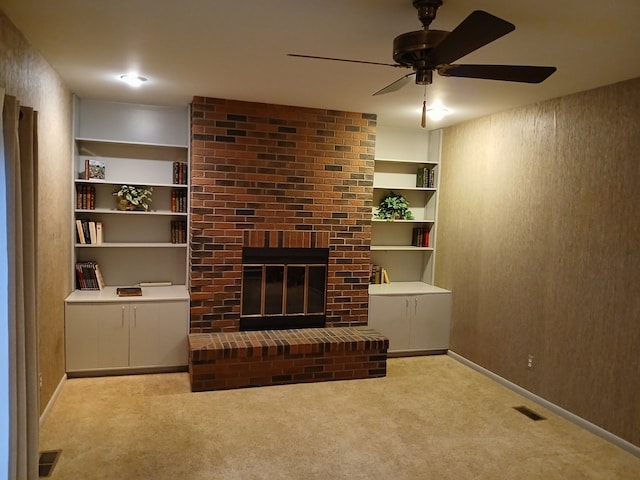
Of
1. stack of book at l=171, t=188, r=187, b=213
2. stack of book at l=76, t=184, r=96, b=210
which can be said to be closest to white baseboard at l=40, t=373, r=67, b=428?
stack of book at l=76, t=184, r=96, b=210

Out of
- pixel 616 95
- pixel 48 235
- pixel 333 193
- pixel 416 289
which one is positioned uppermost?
pixel 616 95

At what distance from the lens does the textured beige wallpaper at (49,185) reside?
105 inches

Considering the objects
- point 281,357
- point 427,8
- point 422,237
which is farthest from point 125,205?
point 427,8

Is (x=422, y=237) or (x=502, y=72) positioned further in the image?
(x=422, y=237)

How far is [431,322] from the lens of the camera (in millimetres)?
5004

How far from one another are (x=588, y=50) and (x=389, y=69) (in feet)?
3.70

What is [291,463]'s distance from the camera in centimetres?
286

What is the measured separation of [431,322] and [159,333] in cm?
269

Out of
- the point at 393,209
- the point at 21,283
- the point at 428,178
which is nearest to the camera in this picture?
the point at 21,283

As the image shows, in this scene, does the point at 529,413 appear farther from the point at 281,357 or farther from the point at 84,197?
the point at 84,197

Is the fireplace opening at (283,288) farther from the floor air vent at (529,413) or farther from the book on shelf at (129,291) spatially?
the floor air vent at (529,413)

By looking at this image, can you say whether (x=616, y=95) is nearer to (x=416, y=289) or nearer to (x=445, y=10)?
(x=445, y=10)

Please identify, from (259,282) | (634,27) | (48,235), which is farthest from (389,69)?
(48,235)

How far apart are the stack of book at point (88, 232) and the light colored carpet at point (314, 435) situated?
1.23 metres
